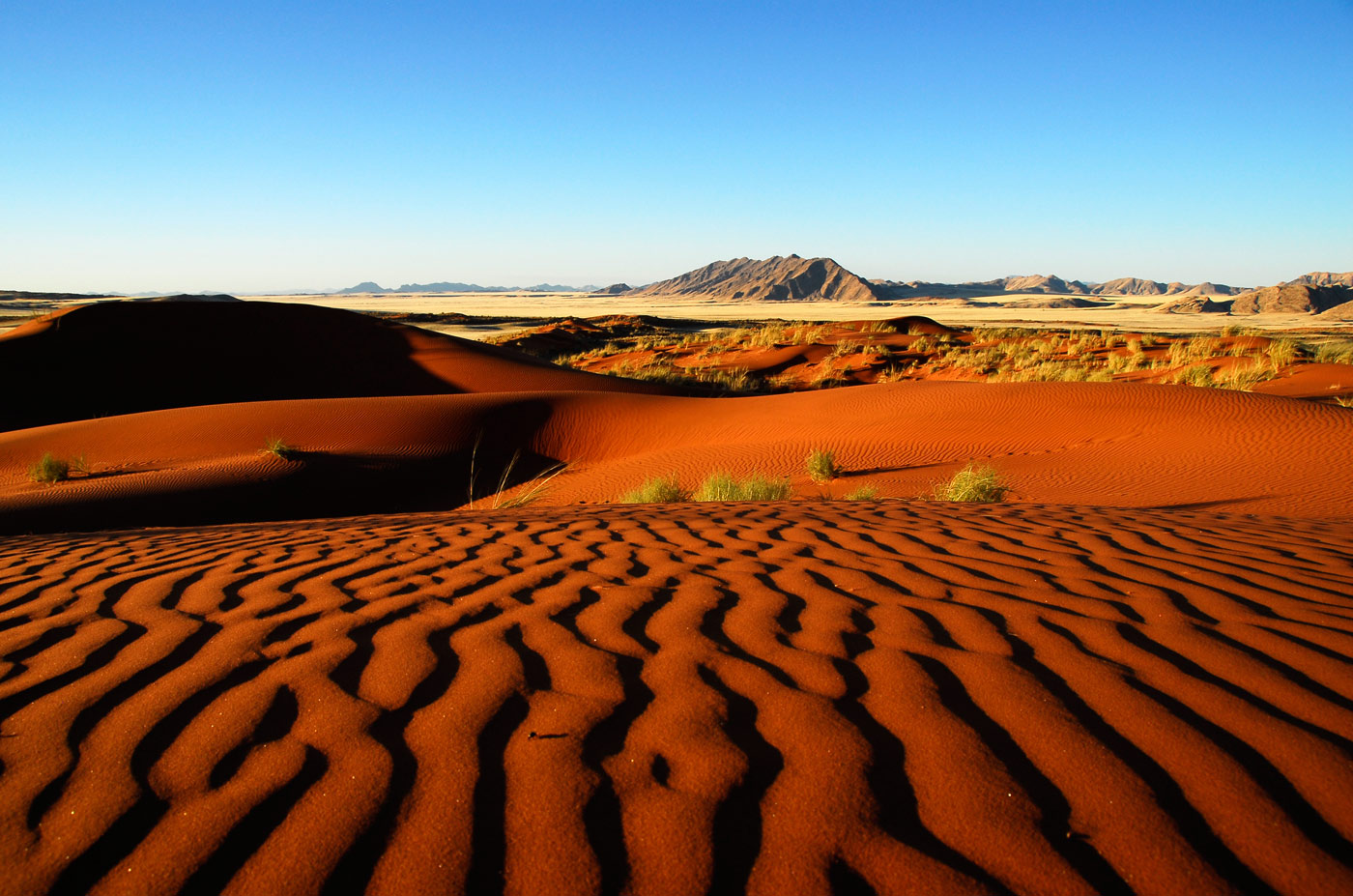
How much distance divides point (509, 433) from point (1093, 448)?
9.02 m

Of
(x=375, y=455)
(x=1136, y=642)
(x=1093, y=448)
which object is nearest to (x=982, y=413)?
(x=1093, y=448)

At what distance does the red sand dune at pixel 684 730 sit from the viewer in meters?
1.72

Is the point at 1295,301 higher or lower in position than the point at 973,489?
lower

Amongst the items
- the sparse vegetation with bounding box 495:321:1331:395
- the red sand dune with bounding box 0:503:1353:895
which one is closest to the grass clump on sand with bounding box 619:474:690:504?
the red sand dune with bounding box 0:503:1353:895

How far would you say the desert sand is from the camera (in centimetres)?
173

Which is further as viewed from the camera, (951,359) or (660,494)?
(951,359)

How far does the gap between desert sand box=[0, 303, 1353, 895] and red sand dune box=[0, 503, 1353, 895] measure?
0.01 metres

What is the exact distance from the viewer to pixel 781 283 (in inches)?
5896

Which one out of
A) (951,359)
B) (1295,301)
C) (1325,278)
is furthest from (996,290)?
→ (951,359)

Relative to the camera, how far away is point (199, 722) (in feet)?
7.53

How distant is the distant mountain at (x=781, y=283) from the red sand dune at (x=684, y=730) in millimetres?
137949

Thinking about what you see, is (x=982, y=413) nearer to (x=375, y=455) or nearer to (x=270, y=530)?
(x=375, y=455)

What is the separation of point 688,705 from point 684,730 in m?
0.15

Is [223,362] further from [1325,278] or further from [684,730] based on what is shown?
[1325,278]
